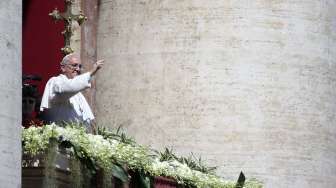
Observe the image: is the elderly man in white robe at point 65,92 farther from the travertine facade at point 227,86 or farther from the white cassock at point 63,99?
the travertine facade at point 227,86

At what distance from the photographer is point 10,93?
18438mm

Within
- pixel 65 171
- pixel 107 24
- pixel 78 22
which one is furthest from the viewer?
pixel 107 24

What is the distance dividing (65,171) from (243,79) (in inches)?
319

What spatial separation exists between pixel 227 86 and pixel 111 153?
7417 millimetres

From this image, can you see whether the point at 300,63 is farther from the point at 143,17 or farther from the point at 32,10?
the point at 32,10

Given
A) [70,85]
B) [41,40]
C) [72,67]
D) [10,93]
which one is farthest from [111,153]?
[41,40]

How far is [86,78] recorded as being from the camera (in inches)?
869

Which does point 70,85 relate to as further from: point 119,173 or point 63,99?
point 119,173

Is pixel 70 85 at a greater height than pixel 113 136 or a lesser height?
greater

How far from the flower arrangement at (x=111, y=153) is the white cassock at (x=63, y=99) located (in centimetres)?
49

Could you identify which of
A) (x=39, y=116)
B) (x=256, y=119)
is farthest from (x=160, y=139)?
(x=39, y=116)

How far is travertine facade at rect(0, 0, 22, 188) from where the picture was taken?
18.3 m

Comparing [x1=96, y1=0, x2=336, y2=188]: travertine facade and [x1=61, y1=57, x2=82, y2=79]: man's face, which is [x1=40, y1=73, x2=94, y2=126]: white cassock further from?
[x1=96, y1=0, x2=336, y2=188]: travertine facade

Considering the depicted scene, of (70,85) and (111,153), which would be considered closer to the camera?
(111,153)
